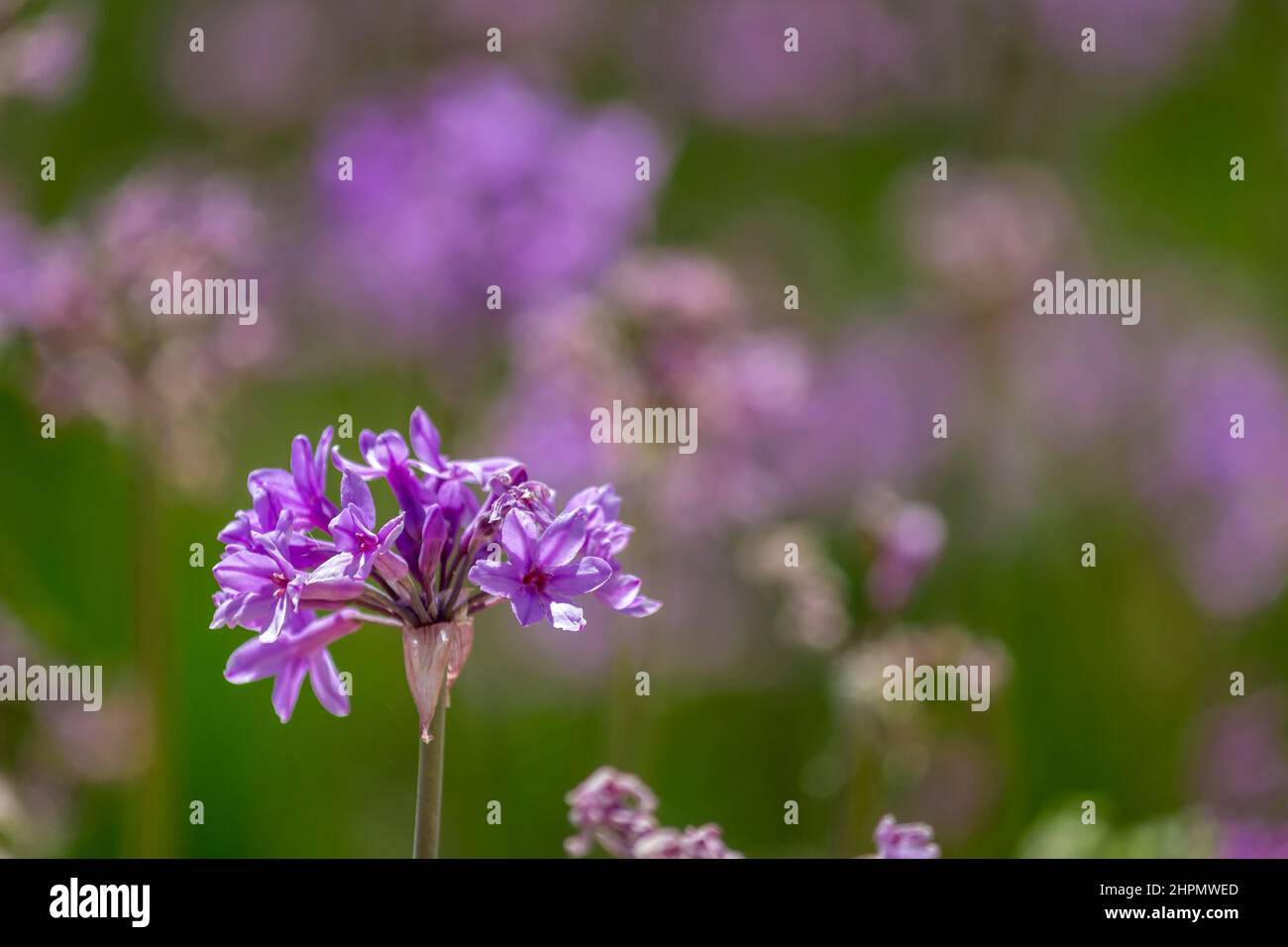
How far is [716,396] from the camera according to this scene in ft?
14.9

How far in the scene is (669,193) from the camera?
368 inches

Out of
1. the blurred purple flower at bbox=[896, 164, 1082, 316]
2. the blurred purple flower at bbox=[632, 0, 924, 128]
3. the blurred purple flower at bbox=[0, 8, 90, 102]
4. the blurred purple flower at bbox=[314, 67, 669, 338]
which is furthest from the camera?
the blurred purple flower at bbox=[632, 0, 924, 128]

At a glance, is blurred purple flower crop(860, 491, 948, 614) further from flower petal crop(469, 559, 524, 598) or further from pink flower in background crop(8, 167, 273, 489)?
pink flower in background crop(8, 167, 273, 489)

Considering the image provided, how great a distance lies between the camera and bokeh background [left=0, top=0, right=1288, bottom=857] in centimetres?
427

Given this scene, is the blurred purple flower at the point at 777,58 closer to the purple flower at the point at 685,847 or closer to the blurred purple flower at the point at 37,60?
the blurred purple flower at the point at 37,60

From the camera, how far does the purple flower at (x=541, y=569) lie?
226 cm

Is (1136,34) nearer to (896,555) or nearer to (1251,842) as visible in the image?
(896,555)

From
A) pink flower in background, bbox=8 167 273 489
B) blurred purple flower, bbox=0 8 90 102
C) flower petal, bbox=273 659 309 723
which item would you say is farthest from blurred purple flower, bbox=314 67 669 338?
flower petal, bbox=273 659 309 723

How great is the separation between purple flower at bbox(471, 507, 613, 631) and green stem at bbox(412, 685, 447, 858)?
0.18 metres

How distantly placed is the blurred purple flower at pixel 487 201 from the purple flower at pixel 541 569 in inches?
112

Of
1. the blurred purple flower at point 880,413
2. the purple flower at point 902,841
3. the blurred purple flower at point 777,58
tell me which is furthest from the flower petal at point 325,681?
the blurred purple flower at point 777,58

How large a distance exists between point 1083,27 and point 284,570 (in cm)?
620
